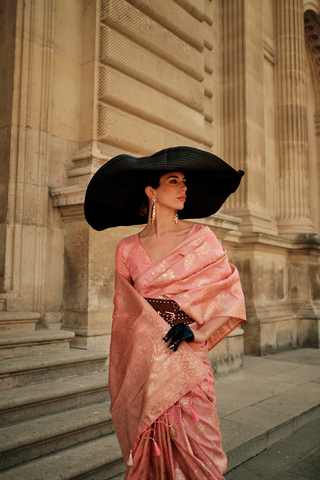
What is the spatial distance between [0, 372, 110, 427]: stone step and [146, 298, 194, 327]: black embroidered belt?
64.6 inches

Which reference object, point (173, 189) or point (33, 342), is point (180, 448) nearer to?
point (173, 189)

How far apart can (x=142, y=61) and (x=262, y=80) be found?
4012 mm

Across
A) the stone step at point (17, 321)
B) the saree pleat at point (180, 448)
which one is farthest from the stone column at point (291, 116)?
the saree pleat at point (180, 448)

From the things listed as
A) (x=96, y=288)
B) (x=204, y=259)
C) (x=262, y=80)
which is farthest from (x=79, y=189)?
(x=262, y=80)

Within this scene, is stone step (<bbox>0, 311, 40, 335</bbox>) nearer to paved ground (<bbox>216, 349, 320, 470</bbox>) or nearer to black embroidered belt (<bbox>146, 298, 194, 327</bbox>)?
paved ground (<bbox>216, 349, 320, 470</bbox>)

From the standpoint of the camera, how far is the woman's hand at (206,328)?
2012 mm

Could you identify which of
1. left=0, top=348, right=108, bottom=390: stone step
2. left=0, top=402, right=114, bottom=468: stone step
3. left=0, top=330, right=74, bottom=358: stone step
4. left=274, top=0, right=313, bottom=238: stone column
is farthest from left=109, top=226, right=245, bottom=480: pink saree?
left=274, top=0, right=313, bottom=238: stone column

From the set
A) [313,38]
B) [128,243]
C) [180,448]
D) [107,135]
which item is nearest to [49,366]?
[128,243]

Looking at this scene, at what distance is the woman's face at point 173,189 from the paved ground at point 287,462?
216 cm

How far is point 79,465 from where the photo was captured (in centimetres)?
283

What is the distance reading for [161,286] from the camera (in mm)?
2102

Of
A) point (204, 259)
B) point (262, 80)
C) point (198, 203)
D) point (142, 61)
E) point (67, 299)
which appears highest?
point (262, 80)

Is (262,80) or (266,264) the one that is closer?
(266,264)

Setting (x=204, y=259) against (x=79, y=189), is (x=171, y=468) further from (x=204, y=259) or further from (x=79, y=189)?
(x=79, y=189)
